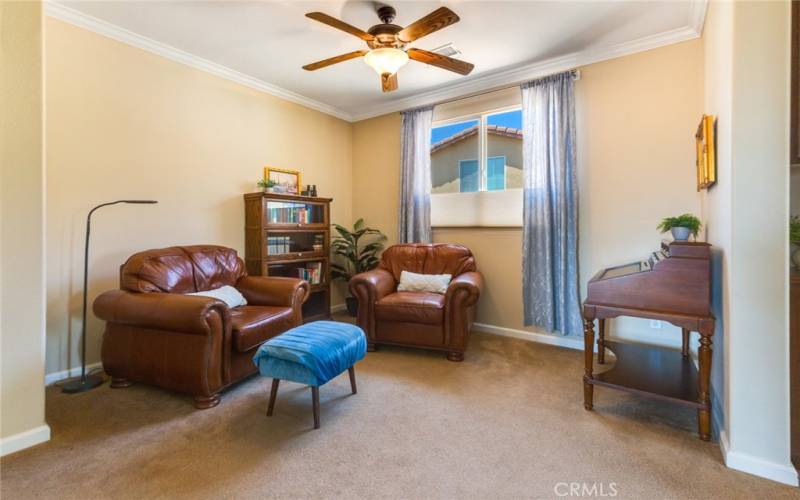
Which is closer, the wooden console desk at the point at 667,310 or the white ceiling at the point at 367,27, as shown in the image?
the wooden console desk at the point at 667,310

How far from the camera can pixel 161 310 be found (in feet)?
7.45

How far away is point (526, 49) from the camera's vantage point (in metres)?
3.18

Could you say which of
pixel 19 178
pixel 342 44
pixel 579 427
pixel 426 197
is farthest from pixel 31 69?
pixel 579 427

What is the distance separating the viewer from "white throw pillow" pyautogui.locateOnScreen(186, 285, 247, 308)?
9.40 feet

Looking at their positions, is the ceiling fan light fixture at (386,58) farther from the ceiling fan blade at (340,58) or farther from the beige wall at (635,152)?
the beige wall at (635,152)

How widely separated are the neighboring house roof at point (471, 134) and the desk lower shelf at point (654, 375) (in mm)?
2328

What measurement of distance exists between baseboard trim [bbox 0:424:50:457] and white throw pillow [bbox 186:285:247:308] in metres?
1.19

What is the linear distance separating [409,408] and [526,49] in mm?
3158

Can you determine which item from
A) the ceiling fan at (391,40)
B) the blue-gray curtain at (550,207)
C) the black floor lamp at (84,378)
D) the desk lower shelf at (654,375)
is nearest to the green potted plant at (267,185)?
the black floor lamp at (84,378)

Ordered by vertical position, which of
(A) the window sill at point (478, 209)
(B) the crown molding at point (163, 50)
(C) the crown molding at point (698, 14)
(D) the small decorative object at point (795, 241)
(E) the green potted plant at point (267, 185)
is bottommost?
(D) the small decorative object at point (795, 241)

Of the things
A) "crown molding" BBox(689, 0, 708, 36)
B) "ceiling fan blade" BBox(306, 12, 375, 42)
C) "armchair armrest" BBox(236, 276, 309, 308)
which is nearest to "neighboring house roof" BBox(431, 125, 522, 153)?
"crown molding" BBox(689, 0, 708, 36)

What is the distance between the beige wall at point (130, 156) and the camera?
8.69 ft

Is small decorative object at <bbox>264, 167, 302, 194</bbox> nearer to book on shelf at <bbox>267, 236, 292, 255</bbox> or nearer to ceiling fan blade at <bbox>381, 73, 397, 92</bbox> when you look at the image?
book on shelf at <bbox>267, 236, 292, 255</bbox>

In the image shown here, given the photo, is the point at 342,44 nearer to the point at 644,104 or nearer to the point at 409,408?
the point at 644,104
